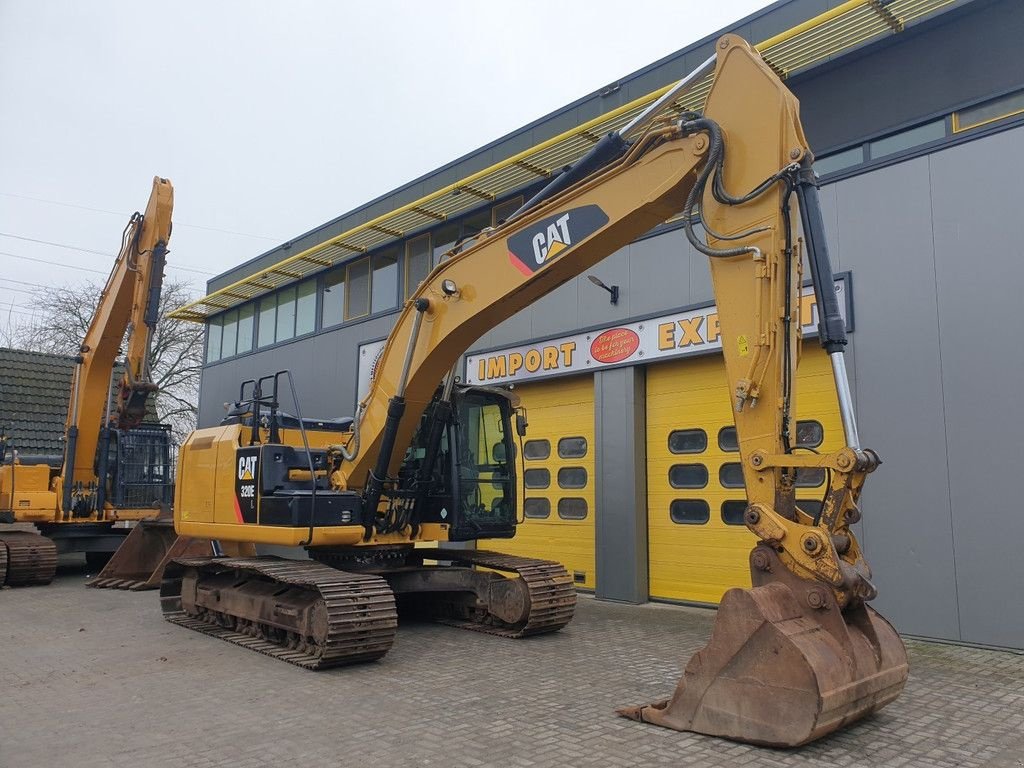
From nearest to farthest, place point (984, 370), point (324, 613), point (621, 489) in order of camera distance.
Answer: point (324, 613)
point (984, 370)
point (621, 489)

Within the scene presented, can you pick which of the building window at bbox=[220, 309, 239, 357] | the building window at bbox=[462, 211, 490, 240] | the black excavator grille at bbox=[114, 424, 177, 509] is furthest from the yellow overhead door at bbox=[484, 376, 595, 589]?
the building window at bbox=[220, 309, 239, 357]

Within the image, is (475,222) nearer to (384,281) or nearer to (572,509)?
(384,281)

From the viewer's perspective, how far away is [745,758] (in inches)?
178

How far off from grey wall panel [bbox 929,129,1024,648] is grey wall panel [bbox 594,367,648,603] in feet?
12.2

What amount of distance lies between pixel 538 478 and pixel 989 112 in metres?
7.23

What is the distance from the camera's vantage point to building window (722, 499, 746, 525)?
9.73m

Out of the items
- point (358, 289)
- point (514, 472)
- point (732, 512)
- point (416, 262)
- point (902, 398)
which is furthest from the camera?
point (358, 289)

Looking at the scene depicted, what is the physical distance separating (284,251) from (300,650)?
12465 mm

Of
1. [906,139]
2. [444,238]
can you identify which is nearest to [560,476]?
[444,238]

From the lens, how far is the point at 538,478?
12180 millimetres

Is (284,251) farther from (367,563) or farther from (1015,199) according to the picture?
(1015,199)

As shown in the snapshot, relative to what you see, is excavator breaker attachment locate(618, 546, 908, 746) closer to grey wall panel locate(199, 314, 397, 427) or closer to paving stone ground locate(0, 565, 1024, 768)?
paving stone ground locate(0, 565, 1024, 768)

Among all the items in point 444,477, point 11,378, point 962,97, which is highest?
point 962,97

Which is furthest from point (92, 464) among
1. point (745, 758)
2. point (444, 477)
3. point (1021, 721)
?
point (1021, 721)
